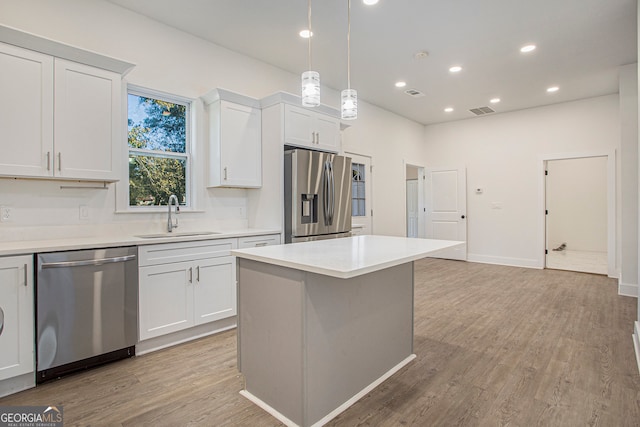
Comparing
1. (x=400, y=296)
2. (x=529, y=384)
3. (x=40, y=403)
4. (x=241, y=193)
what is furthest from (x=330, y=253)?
(x=241, y=193)

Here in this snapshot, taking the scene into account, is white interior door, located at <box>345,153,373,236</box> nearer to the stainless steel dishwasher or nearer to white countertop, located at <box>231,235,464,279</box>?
white countertop, located at <box>231,235,464,279</box>

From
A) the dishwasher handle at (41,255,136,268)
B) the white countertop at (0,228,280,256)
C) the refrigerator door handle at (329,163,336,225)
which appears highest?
the refrigerator door handle at (329,163,336,225)

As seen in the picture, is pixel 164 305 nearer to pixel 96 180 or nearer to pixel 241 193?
pixel 96 180

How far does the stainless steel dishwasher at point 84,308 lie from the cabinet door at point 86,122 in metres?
0.70

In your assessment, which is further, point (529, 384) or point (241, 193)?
point (241, 193)

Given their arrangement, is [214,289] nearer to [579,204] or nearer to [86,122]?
[86,122]

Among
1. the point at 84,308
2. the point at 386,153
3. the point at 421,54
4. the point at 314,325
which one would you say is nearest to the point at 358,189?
the point at 386,153

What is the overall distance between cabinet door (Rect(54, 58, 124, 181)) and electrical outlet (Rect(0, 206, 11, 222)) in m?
0.47

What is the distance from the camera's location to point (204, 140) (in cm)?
362

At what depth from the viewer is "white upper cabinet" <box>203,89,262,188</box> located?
347 cm

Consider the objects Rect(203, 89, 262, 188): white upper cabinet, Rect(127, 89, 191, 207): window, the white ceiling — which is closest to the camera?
the white ceiling

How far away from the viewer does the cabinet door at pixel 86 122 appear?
247cm

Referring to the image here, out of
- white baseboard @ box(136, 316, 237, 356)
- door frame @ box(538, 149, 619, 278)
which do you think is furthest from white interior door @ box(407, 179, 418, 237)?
white baseboard @ box(136, 316, 237, 356)

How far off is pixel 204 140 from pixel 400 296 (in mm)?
2590
